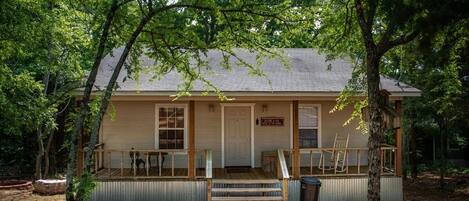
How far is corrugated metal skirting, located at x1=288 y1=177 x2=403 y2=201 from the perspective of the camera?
1209cm

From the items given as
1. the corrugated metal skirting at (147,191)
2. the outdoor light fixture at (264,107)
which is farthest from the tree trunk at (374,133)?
the outdoor light fixture at (264,107)

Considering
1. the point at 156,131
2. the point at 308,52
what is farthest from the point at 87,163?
the point at 308,52

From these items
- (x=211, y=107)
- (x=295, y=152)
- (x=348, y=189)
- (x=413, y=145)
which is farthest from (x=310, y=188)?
(x=413, y=145)

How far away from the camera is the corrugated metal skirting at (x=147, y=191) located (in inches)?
472

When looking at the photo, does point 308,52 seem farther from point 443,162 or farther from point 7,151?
point 7,151

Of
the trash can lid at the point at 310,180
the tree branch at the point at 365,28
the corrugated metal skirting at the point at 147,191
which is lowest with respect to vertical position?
the corrugated metal skirting at the point at 147,191

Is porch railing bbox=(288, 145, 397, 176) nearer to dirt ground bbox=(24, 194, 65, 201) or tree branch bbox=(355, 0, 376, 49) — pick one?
tree branch bbox=(355, 0, 376, 49)

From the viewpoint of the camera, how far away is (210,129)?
46.7ft

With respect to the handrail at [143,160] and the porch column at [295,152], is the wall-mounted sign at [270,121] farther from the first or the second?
the handrail at [143,160]

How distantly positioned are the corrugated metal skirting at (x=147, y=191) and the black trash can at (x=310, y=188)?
91.5 inches

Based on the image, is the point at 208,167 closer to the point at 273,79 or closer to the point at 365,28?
the point at 273,79

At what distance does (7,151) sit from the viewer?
2141 cm

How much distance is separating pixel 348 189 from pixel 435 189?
16.9 feet

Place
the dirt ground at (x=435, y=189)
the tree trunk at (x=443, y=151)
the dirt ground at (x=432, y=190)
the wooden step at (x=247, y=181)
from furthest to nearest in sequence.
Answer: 1. the tree trunk at (x=443, y=151)
2. the dirt ground at (x=435, y=189)
3. the dirt ground at (x=432, y=190)
4. the wooden step at (x=247, y=181)
